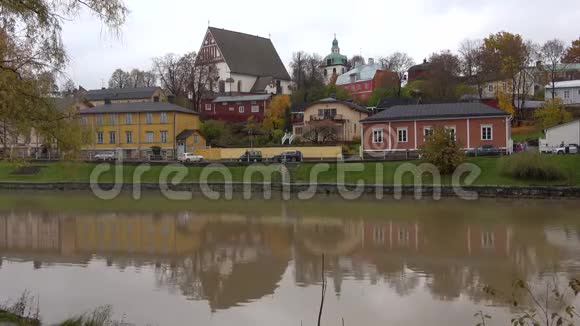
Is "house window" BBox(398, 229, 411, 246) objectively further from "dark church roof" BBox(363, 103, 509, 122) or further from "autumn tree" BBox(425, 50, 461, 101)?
"autumn tree" BBox(425, 50, 461, 101)

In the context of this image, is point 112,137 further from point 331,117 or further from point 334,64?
point 334,64

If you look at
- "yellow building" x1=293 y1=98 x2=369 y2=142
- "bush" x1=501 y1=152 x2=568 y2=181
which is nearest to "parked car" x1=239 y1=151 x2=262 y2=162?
"yellow building" x1=293 y1=98 x2=369 y2=142

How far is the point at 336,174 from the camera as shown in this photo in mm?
40219

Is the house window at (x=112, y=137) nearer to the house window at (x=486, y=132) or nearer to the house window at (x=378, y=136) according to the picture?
the house window at (x=378, y=136)

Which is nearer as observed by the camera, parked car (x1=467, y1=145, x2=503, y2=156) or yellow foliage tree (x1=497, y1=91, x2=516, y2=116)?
parked car (x1=467, y1=145, x2=503, y2=156)

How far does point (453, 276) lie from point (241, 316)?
5884 mm

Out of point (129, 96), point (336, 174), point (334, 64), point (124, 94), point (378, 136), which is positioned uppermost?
point (334, 64)

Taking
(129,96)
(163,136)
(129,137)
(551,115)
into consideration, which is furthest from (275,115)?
(551,115)

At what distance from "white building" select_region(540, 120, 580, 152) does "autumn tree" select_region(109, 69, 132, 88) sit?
72.3m

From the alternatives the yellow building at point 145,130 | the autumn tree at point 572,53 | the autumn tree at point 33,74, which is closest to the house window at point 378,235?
the autumn tree at point 33,74

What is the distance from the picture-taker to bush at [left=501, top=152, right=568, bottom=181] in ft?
115

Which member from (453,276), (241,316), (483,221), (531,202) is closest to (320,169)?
(531,202)

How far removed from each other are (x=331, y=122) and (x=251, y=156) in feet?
38.0

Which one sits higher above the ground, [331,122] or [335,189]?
[331,122]
